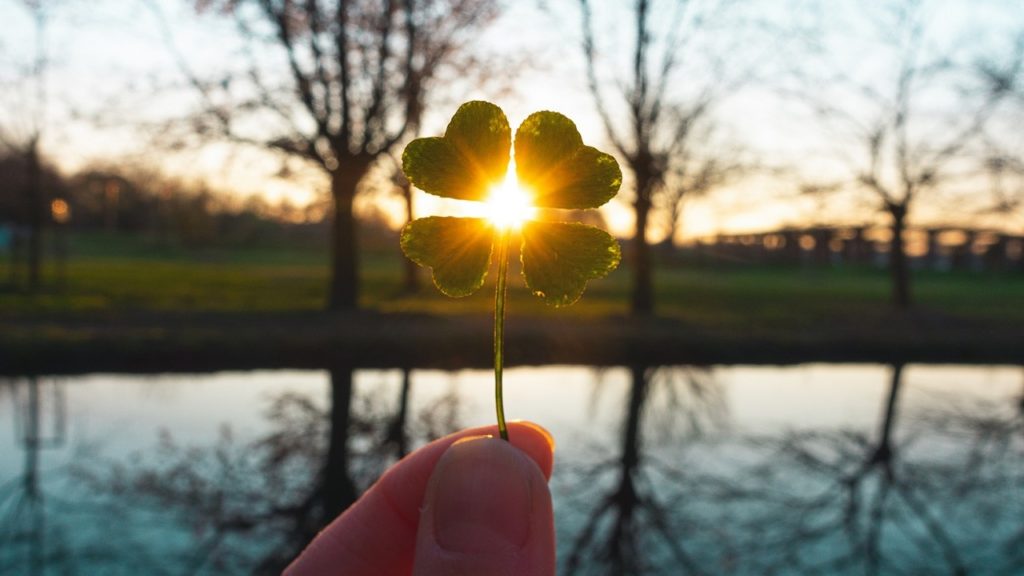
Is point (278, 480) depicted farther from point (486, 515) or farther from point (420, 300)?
point (420, 300)

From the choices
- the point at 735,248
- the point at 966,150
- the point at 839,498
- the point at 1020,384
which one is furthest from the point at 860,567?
the point at 735,248

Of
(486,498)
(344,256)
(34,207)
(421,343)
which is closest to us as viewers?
(486,498)

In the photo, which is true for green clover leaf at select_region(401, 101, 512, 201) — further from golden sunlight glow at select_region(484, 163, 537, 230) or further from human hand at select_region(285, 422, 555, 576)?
human hand at select_region(285, 422, 555, 576)

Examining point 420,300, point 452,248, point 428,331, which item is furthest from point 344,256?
point 452,248

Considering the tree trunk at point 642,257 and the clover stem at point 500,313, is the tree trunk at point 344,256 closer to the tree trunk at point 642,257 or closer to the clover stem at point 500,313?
the tree trunk at point 642,257

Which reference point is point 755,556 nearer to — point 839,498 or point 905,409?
point 839,498

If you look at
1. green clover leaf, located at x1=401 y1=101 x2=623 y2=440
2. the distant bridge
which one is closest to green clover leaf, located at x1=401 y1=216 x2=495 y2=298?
green clover leaf, located at x1=401 y1=101 x2=623 y2=440

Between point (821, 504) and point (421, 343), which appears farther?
point (421, 343)
